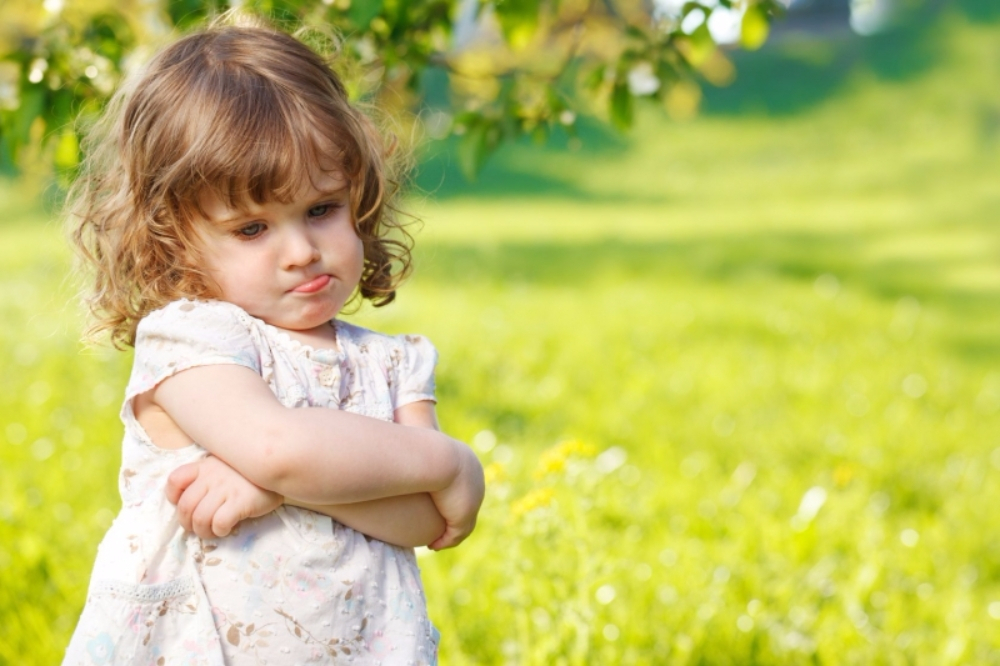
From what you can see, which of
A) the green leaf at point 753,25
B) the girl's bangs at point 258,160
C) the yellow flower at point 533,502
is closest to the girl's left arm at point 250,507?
the girl's bangs at point 258,160

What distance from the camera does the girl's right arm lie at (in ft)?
4.72

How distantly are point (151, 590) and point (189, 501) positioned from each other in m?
0.14

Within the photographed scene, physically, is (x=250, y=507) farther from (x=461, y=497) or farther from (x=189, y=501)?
(x=461, y=497)

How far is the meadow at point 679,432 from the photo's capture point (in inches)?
113

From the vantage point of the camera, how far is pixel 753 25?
2750mm

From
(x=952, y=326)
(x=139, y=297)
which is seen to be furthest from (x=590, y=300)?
(x=139, y=297)

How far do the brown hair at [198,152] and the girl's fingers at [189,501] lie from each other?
0.29 metres

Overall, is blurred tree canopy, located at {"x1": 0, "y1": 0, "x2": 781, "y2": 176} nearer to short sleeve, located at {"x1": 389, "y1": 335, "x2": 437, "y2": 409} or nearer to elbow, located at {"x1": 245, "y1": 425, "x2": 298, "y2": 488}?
short sleeve, located at {"x1": 389, "y1": 335, "x2": 437, "y2": 409}

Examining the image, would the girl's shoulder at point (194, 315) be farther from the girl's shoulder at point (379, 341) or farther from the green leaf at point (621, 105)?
the green leaf at point (621, 105)

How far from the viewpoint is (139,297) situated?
1.65 meters

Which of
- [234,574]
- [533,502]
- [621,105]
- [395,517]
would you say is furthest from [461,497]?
[621,105]

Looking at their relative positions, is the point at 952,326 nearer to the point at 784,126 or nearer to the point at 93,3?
the point at 93,3

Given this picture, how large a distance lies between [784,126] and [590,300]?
10.8 metres

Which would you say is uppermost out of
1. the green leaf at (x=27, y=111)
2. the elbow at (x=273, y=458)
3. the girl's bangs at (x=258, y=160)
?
the girl's bangs at (x=258, y=160)
